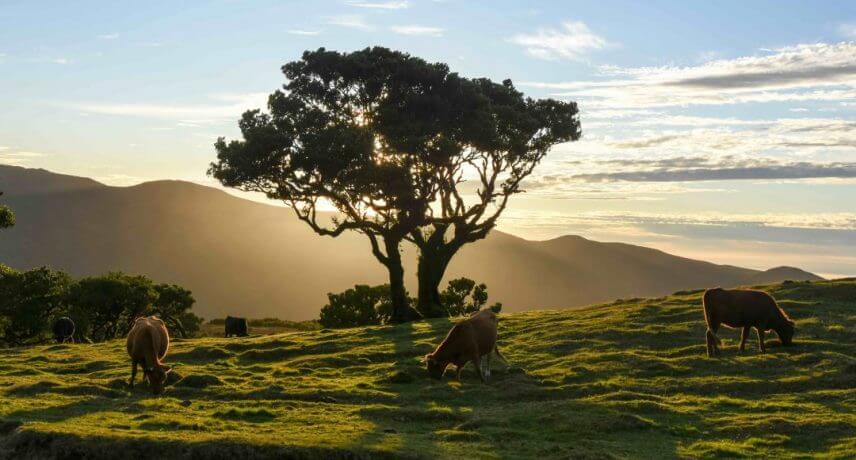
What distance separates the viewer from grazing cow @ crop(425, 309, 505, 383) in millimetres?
28922

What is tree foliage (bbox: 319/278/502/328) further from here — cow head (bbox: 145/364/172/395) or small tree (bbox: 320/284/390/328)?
cow head (bbox: 145/364/172/395)

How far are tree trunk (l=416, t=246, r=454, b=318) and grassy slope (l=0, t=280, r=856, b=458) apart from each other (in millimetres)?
17361

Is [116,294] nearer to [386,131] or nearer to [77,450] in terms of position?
[386,131]

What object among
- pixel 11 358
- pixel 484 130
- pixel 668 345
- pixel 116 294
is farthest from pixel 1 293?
pixel 668 345

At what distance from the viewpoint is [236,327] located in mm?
54781

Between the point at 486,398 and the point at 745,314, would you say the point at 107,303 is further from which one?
the point at 745,314

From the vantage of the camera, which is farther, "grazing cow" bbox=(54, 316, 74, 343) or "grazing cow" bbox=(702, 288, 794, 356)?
"grazing cow" bbox=(54, 316, 74, 343)

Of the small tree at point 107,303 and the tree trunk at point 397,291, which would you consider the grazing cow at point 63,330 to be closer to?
the small tree at point 107,303

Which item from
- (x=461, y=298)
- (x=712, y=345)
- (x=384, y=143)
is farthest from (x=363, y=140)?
(x=712, y=345)

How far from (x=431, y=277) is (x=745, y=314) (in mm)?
29478

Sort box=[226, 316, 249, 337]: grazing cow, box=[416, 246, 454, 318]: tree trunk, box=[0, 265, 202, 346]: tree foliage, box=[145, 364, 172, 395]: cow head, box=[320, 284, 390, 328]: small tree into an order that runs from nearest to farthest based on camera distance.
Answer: box=[145, 364, 172, 395]: cow head
box=[226, 316, 249, 337]: grazing cow
box=[0, 265, 202, 346]: tree foliage
box=[416, 246, 454, 318]: tree trunk
box=[320, 284, 390, 328]: small tree

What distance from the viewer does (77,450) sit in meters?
19.8

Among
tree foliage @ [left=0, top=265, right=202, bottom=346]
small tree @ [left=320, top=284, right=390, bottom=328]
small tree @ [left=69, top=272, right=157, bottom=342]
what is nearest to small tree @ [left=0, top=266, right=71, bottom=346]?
tree foliage @ [left=0, top=265, right=202, bottom=346]

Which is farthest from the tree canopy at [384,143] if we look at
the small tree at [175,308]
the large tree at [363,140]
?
the small tree at [175,308]
